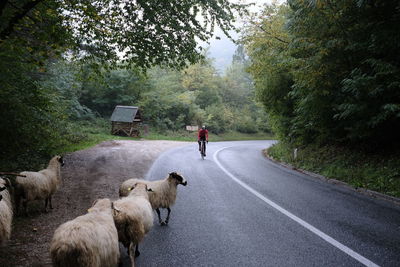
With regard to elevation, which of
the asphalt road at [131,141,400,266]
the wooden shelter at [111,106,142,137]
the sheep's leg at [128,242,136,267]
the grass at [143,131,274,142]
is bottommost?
the asphalt road at [131,141,400,266]

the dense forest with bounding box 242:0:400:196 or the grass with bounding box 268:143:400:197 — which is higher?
the dense forest with bounding box 242:0:400:196

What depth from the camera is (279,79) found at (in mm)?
17484

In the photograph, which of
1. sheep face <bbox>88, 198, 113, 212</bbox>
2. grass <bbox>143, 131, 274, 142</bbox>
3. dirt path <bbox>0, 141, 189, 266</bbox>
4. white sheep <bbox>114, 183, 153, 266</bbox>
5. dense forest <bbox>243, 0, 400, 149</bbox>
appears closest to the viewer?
sheep face <bbox>88, 198, 113, 212</bbox>

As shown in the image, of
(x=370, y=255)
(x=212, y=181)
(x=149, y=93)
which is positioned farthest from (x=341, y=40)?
(x=149, y=93)

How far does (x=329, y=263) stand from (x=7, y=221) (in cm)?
493

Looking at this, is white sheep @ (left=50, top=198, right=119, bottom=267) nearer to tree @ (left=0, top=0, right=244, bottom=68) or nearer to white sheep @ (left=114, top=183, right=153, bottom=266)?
white sheep @ (left=114, top=183, right=153, bottom=266)

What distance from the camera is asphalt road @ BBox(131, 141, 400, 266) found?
4195 mm

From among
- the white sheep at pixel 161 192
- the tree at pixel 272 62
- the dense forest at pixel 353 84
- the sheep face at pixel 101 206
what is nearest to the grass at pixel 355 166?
the dense forest at pixel 353 84

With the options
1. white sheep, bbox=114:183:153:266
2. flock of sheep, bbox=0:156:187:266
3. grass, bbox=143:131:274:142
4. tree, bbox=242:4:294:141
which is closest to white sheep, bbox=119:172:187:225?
flock of sheep, bbox=0:156:187:266

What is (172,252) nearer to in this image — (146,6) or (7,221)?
(7,221)

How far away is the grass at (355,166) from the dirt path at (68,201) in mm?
7720

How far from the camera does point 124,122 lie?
30.1 m

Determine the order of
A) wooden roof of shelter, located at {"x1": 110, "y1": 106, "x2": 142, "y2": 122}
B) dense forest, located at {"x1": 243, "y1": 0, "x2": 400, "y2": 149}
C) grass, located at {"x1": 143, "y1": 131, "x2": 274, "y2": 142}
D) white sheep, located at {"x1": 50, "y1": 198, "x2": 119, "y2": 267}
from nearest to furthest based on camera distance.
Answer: white sheep, located at {"x1": 50, "y1": 198, "x2": 119, "y2": 267}, dense forest, located at {"x1": 243, "y1": 0, "x2": 400, "y2": 149}, wooden roof of shelter, located at {"x1": 110, "y1": 106, "x2": 142, "y2": 122}, grass, located at {"x1": 143, "y1": 131, "x2": 274, "y2": 142}

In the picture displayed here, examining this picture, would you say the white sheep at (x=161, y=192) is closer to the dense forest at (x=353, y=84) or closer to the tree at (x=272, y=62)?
the dense forest at (x=353, y=84)
